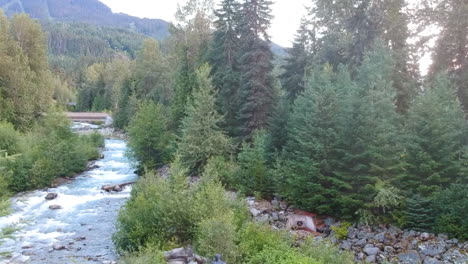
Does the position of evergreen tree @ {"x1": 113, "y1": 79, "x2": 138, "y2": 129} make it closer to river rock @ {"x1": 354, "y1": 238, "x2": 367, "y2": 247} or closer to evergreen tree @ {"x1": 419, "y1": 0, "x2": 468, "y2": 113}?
evergreen tree @ {"x1": 419, "y1": 0, "x2": 468, "y2": 113}

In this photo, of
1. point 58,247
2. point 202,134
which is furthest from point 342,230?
point 202,134

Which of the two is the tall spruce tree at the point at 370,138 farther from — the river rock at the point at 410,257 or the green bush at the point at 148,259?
the green bush at the point at 148,259

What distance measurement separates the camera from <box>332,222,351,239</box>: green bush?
16188 millimetres

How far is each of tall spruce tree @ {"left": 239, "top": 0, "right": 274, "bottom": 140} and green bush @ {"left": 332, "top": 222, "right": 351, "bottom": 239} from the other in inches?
422

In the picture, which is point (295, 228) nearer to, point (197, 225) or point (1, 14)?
point (197, 225)

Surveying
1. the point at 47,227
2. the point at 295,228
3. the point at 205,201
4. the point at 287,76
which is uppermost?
the point at 287,76

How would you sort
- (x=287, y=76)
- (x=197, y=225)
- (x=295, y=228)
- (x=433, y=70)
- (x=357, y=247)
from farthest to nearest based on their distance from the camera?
1. (x=287, y=76)
2. (x=433, y=70)
3. (x=295, y=228)
4. (x=357, y=247)
5. (x=197, y=225)

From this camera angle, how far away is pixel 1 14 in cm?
3953

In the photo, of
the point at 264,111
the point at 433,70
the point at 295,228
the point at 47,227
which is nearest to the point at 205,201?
the point at 295,228

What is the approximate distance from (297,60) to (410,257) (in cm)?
1715

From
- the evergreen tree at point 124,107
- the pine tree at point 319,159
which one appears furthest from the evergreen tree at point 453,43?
the evergreen tree at point 124,107

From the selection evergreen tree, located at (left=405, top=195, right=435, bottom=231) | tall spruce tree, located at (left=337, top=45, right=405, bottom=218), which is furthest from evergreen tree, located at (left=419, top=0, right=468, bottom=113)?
evergreen tree, located at (left=405, top=195, right=435, bottom=231)

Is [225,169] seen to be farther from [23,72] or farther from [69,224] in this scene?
[23,72]

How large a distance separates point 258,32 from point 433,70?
11.6 metres
